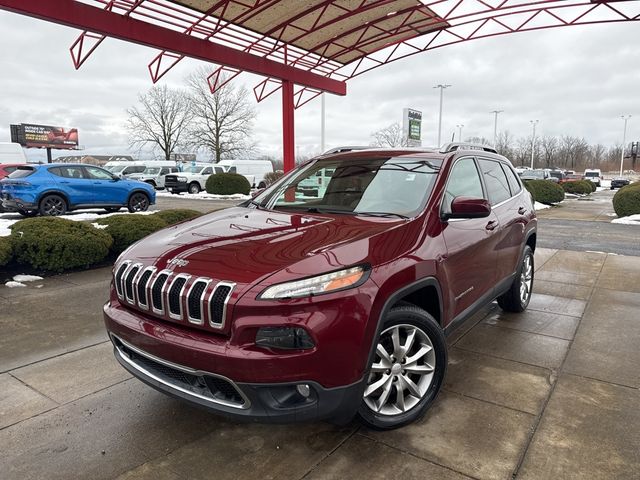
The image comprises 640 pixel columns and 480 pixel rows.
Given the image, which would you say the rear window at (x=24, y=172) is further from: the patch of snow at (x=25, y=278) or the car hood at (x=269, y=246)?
the car hood at (x=269, y=246)

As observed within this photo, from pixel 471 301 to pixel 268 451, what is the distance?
194 centimetres

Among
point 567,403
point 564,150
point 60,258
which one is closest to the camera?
point 567,403

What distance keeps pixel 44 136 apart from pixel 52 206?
186 feet

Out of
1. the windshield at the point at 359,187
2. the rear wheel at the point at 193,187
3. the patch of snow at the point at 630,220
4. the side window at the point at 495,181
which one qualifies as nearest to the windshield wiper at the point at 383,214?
the windshield at the point at 359,187

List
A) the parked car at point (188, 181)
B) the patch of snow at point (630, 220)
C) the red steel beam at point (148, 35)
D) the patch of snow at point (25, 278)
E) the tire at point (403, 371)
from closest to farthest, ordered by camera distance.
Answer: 1. the tire at point (403, 371)
2. the patch of snow at point (25, 278)
3. the red steel beam at point (148, 35)
4. the patch of snow at point (630, 220)
5. the parked car at point (188, 181)

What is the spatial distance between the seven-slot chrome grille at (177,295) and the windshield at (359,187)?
52.3 inches

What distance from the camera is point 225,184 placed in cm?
2534

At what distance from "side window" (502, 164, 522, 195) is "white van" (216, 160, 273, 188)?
2727 cm

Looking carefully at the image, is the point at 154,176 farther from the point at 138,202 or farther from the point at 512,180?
the point at 512,180

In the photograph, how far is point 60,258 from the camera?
645cm

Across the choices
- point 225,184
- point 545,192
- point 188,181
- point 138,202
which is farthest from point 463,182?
point 188,181

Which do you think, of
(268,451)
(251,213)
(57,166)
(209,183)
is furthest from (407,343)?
(209,183)

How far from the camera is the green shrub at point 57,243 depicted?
6246 mm

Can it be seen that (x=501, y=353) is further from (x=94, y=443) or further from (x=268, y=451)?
(x=94, y=443)
